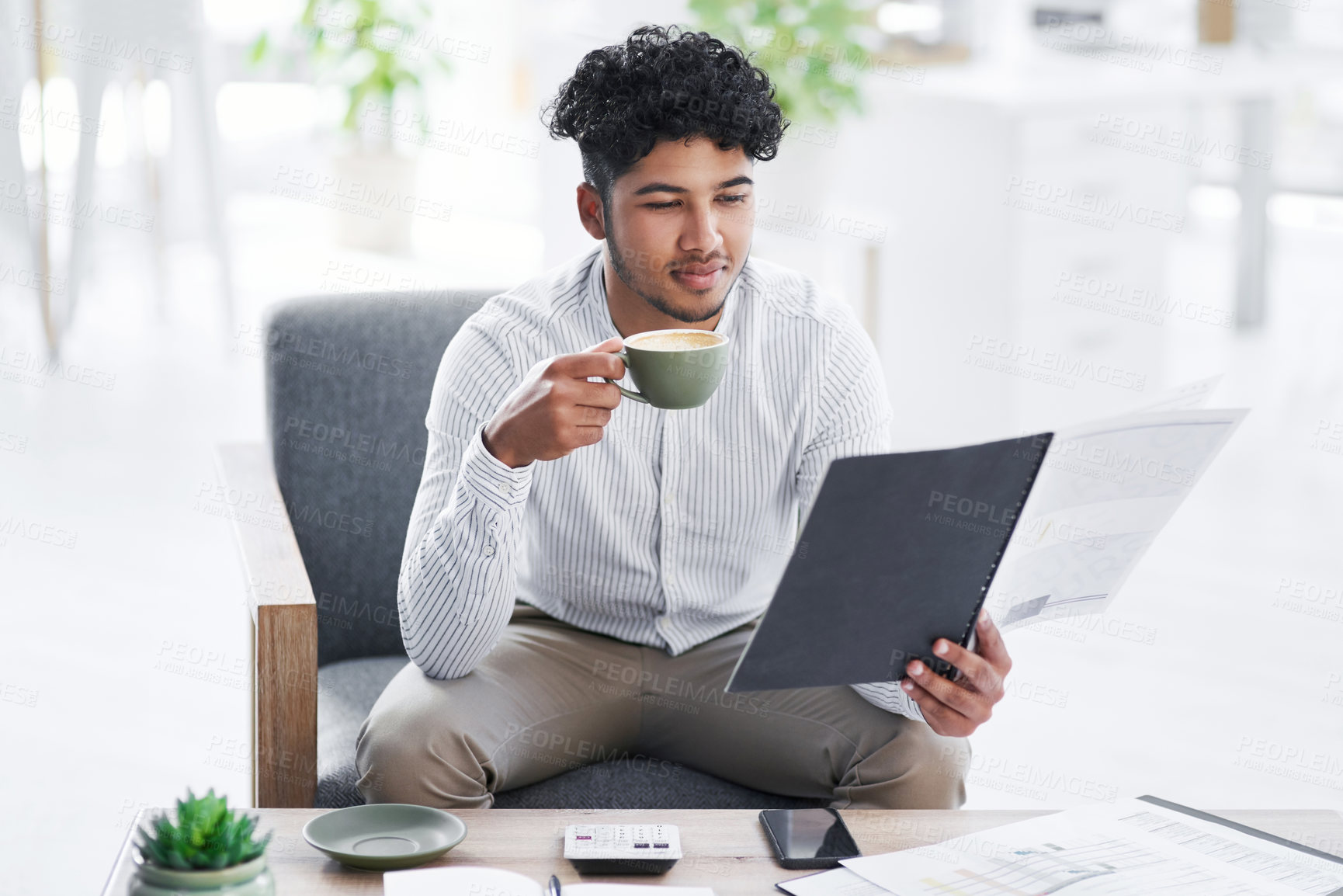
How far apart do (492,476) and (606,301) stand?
35 centimetres

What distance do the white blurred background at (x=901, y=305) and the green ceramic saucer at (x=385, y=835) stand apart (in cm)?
97

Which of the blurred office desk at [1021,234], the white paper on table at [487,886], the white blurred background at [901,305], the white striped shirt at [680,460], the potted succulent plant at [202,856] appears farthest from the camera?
the blurred office desk at [1021,234]

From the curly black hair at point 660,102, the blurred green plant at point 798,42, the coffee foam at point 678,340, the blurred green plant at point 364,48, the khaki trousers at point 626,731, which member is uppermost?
the blurred green plant at point 364,48

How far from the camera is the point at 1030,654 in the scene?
2.76m

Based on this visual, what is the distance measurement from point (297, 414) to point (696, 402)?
67cm

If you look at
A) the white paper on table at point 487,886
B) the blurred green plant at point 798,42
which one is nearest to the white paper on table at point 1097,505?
the white paper on table at point 487,886

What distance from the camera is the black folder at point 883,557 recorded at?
105 cm

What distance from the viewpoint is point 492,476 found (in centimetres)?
136

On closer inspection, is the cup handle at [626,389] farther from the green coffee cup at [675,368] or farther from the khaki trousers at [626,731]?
the khaki trousers at [626,731]

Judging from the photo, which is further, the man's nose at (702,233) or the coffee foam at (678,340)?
the man's nose at (702,233)

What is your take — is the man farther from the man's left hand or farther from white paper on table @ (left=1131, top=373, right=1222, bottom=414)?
white paper on table @ (left=1131, top=373, right=1222, bottom=414)

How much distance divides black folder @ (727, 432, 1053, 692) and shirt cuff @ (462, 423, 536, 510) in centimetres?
37

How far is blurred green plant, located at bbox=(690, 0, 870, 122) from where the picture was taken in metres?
2.96

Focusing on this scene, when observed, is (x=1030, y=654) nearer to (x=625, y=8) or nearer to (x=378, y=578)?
(x=378, y=578)
